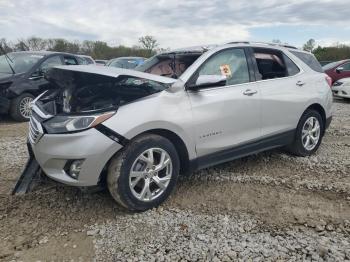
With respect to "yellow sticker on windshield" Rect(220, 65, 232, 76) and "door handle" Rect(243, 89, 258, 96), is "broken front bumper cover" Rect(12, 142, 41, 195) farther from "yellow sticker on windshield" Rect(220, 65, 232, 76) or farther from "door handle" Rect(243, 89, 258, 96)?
"door handle" Rect(243, 89, 258, 96)

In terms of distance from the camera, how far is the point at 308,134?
17.2 ft

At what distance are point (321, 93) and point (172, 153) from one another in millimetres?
2807

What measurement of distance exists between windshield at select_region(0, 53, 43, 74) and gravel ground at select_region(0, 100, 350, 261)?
4.36m

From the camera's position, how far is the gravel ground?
115 inches

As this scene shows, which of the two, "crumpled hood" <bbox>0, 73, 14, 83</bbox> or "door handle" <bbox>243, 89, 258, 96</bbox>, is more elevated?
"crumpled hood" <bbox>0, 73, 14, 83</bbox>

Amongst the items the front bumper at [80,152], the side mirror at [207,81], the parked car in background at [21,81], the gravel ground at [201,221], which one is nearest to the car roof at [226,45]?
the side mirror at [207,81]

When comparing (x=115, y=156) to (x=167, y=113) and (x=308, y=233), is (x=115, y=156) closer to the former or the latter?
(x=167, y=113)

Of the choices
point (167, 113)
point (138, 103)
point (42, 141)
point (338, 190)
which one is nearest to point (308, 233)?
point (338, 190)

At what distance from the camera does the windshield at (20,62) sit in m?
8.35

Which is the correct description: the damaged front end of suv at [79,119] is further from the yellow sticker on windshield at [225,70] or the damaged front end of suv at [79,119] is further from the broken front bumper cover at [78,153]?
the yellow sticker on windshield at [225,70]

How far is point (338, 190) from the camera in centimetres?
407

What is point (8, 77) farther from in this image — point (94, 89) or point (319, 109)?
point (319, 109)

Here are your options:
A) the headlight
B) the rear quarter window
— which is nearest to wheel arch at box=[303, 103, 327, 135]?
the rear quarter window

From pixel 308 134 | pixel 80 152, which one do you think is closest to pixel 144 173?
pixel 80 152
